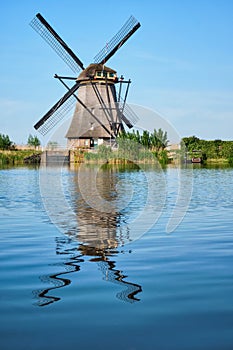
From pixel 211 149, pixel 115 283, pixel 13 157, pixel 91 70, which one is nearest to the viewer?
pixel 115 283

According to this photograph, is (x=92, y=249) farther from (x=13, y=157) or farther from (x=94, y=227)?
(x=13, y=157)

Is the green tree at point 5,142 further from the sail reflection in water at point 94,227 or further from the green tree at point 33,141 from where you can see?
the sail reflection in water at point 94,227

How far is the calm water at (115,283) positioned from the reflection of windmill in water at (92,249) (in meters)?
0.01

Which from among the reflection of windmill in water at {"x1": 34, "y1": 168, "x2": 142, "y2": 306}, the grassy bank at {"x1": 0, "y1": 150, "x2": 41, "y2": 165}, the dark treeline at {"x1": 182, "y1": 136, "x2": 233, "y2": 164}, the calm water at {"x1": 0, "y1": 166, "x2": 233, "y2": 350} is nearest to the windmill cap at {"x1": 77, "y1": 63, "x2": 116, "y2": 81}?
the grassy bank at {"x1": 0, "y1": 150, "x2": 41, "y2": 165}

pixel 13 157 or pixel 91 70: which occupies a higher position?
pixel 91 70

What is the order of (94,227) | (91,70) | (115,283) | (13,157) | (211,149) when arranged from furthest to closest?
(211,149) < (13,157) < (91,70) < (94,227) < (115,283)

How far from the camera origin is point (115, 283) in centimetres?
454

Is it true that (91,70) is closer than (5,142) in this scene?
Yes

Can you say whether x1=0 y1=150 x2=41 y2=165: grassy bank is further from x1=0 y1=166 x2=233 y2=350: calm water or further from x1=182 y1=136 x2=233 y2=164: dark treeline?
x1=0 y1=166 x2=233 y2=350: calm water

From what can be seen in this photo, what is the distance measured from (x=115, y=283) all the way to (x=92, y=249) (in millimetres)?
1750

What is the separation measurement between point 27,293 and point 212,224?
4.84 m

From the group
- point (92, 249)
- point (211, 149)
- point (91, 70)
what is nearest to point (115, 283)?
point (92, 249)

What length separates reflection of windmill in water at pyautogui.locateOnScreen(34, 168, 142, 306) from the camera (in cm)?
432

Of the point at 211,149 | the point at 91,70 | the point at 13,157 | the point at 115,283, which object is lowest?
the point at 115,283
